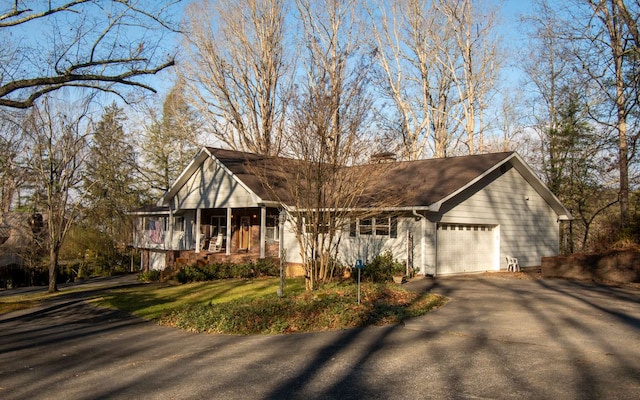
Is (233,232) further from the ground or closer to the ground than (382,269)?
further from the ground

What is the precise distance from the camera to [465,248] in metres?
21.5

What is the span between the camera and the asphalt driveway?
6.95 meters

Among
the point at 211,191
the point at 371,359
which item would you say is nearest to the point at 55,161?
the point at 211,191

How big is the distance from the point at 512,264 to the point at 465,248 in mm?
2431

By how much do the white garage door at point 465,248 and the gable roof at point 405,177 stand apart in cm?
162

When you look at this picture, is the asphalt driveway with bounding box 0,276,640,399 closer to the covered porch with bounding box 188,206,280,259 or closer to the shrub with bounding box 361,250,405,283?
the shrub with bounding box 361,250,405,283

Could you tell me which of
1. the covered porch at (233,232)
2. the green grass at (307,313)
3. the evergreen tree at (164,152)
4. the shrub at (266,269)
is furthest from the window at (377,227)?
the evergreen tree at (164,152)

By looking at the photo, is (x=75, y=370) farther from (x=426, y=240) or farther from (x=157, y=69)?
(x=426, y=240)

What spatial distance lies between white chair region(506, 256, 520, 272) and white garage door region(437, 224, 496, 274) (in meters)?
0.61

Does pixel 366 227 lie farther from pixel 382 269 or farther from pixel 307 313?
pixel 307 313

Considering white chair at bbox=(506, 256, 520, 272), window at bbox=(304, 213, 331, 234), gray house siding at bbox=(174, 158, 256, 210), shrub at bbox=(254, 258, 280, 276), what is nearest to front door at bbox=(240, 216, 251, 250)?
gray house siding at bbox=(174, 158, 256, 210)

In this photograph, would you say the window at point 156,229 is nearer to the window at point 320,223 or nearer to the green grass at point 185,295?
→ the green grass at point 185,295

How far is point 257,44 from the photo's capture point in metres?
36.8

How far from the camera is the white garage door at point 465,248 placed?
20.5 metres
